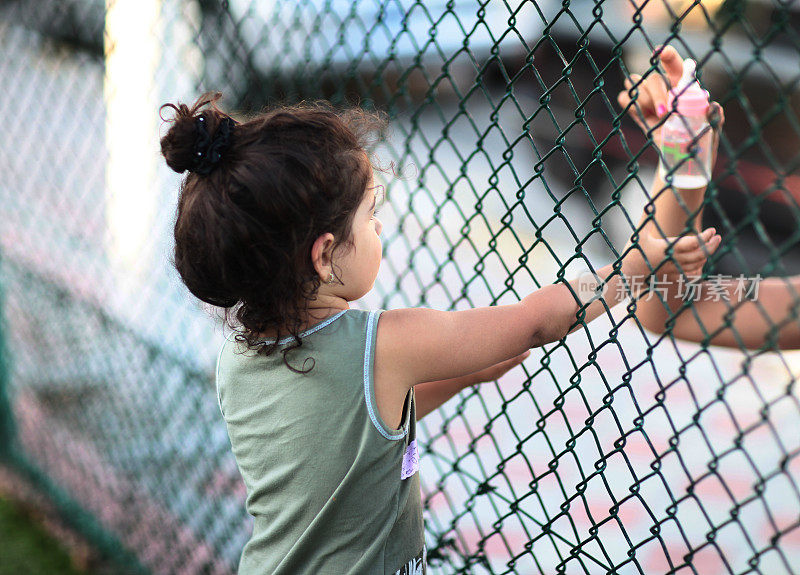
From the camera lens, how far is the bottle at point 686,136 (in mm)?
1266

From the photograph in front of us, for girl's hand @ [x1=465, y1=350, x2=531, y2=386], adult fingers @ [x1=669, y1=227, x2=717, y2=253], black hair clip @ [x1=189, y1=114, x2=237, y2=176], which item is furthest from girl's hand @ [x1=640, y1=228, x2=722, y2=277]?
black hair clip @ [x1=189, y1=114, x2=237, y2=176]

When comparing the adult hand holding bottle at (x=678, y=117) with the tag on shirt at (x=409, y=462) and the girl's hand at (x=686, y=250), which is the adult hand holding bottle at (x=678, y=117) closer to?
the girl's hand at (x=686, y=250)

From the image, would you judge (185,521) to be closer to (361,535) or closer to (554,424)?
(361,535)

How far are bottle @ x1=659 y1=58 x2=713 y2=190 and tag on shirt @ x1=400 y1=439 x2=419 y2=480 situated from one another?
2.13ft

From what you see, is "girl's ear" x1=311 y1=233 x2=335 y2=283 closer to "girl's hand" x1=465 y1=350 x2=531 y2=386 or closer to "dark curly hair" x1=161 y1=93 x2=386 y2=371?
"dark curly hair" x1=161 y1=93 x2=386 y2=371

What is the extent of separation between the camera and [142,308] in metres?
4.04

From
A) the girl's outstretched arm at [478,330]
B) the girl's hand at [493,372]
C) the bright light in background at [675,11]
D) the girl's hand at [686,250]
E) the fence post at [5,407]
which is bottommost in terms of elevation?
the fence post at [5,407]

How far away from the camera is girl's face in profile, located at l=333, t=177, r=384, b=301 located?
1.41m

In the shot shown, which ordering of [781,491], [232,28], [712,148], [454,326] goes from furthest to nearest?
[781,491] < [232,28] < [712,148] < [454,326]

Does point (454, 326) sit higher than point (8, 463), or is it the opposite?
point (454, 326)

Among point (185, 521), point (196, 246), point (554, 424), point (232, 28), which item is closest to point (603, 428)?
point (554, 424)

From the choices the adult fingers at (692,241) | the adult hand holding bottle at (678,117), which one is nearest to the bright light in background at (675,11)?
the adult hand holding bottle at (678,117)

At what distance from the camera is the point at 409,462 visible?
1.53 metres

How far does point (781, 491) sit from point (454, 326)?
2.68 metres
